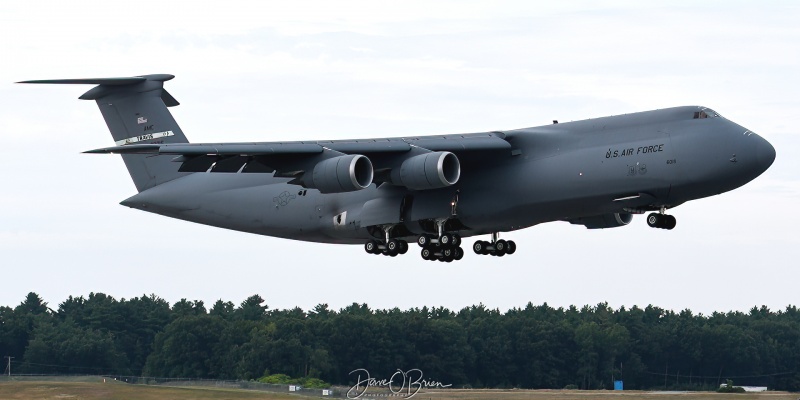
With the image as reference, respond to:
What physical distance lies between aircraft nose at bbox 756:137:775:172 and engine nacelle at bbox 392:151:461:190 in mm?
6207

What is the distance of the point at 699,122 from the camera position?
93.7 feet

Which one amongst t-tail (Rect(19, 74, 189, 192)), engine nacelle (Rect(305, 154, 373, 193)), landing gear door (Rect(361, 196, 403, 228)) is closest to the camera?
engine nacelle (Rect(305, 154, 373, 193))

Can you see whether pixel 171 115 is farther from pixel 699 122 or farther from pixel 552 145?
pixel 699 122

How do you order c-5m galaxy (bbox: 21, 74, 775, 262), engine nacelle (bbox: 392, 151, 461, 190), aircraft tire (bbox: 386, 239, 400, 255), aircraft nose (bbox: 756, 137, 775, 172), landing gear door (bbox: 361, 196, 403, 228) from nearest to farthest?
aircraft nose (bbox: 756, 137, 775, 172), c-5m galaxy (bbox: 21, 74, 775, 262), engine nacelle (bbox: 392, 151, 461, 190), landing gear door (bbox: 361, 196, 403, 228), aircraft tire (bbox: 386, 239, 400, 255)

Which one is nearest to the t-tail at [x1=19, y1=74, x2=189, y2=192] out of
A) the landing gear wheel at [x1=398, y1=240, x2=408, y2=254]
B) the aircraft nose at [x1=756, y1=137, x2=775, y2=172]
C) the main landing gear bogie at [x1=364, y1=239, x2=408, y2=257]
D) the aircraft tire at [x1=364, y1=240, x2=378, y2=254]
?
the aircraft tire at [x1=364, y1=240, x2=378, y2=254]

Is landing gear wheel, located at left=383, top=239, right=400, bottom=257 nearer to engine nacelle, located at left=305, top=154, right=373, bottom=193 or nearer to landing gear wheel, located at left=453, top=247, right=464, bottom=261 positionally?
landing gear wheel, located at left=453, top=247, right=464, bottom=261

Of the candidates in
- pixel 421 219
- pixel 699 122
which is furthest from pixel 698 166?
pixel 421 219

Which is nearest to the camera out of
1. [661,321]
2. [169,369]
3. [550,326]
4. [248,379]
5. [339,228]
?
[339,228]

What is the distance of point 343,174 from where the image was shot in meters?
28.5

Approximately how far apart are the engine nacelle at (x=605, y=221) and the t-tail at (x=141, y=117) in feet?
35.3

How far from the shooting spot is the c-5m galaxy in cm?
2834

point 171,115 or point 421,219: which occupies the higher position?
point 171,115

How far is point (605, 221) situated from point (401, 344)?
35.3m

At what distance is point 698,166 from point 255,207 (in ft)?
37.1
